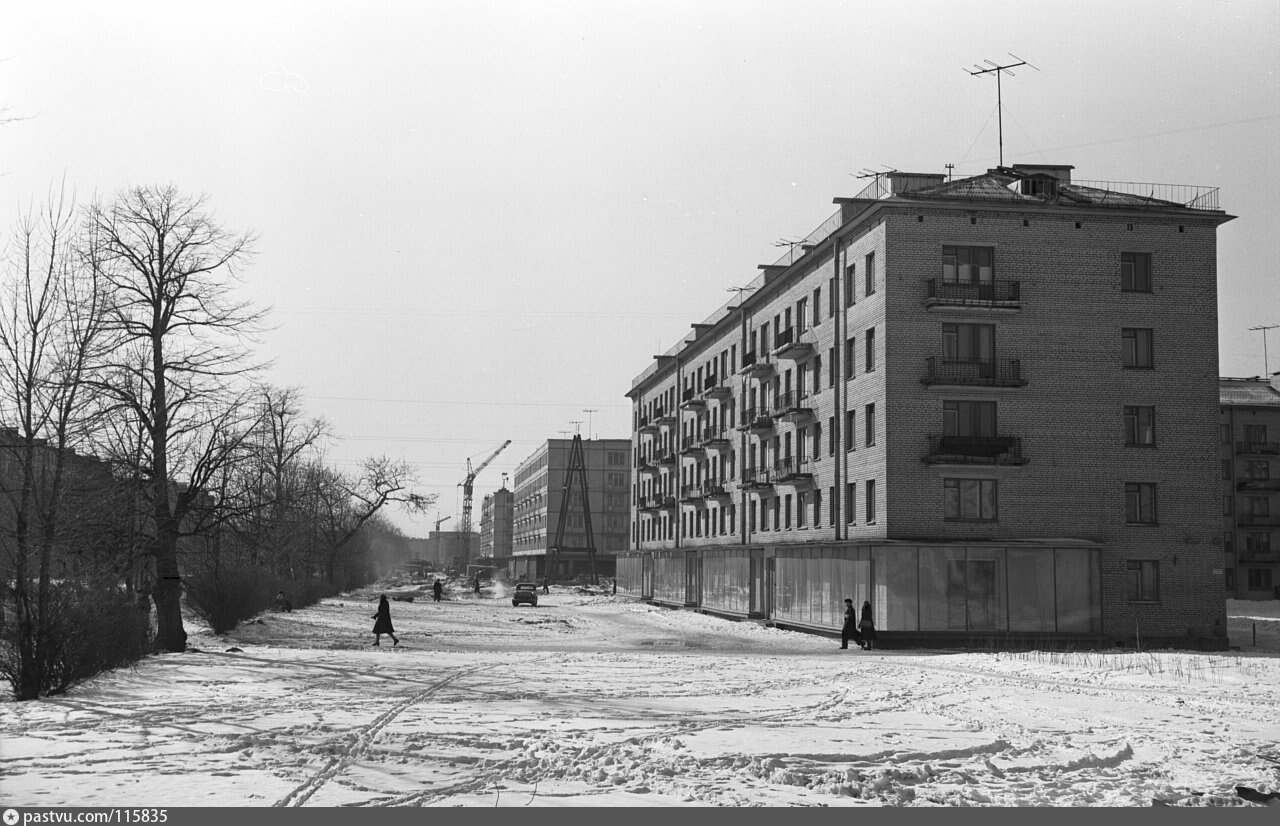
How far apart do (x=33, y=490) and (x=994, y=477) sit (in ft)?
99.8

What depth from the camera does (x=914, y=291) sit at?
4103cm

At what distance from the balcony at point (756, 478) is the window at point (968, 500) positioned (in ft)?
42.3

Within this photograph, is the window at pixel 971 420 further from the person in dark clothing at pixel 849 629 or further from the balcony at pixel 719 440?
the balcony at pixel 719 440

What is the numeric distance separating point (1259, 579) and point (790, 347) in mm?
52312

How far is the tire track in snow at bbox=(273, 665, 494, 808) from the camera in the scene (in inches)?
461

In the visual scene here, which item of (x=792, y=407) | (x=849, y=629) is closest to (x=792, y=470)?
(x=792, y=407)

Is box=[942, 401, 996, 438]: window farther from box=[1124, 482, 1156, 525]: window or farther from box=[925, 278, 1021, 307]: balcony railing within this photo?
box=[1124, 482, 1156, 525]: window

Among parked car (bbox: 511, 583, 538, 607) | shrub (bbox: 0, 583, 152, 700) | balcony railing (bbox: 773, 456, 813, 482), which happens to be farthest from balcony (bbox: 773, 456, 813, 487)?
shrub (bbox: 0, 583, 152, 700)

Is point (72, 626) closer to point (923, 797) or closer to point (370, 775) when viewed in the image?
point (370, 775)

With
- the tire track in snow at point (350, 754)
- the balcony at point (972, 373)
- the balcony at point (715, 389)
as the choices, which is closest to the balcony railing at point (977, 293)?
the balcony at point (972, 373)

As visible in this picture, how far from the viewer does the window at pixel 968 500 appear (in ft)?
133

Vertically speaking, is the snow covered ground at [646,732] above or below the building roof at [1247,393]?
below
